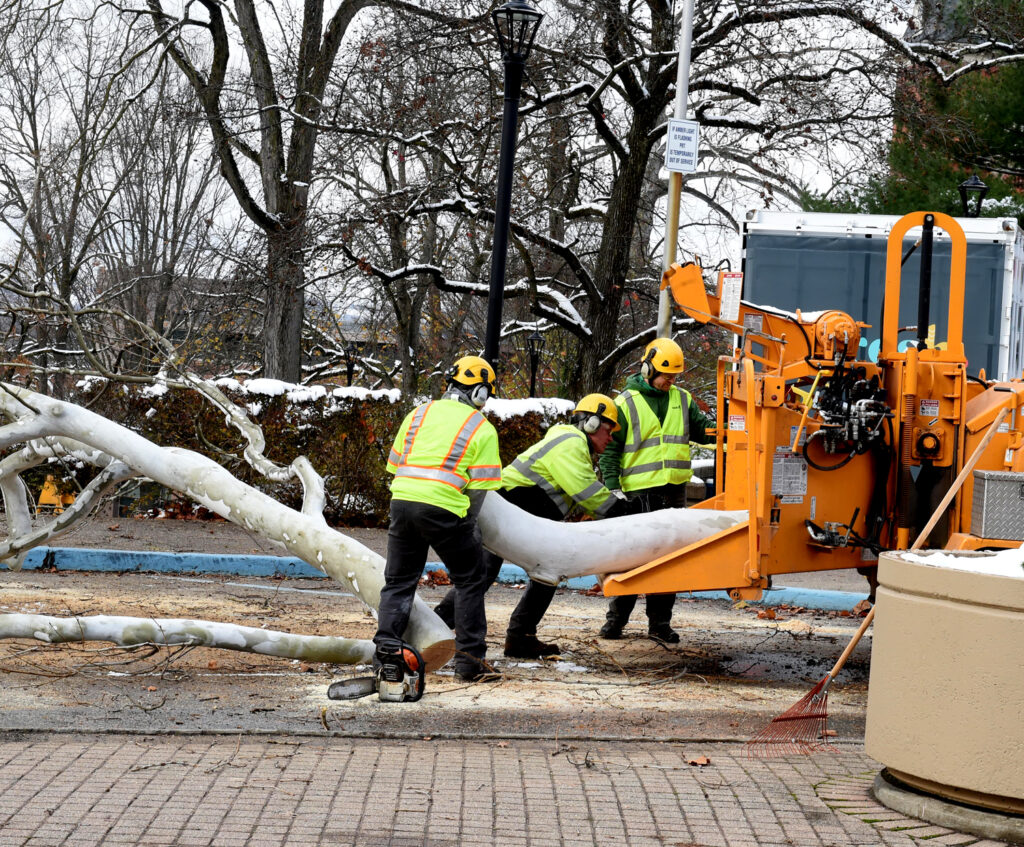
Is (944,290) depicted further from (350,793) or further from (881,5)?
(350,793)

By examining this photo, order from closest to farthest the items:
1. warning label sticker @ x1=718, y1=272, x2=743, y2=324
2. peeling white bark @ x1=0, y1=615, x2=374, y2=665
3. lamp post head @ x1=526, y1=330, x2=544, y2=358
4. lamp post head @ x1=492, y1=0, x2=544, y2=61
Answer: peeling white bark @ x1=0, y1=615, x2=374, y2=665 < warning label sticker @ x1=718, y1=272, x2=743, y2=324 < lamp post head @ x1=492, y1=0, x2=544, y2=61 < lamp post head @ x1=526, y1=330, x2=544, y2=358

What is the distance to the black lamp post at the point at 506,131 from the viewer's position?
948cm

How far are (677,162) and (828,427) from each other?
694 cm

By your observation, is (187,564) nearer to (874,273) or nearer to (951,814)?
(874,273)

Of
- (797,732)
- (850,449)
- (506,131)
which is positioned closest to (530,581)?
(850,449)

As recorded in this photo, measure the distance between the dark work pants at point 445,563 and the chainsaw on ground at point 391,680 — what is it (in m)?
0.12

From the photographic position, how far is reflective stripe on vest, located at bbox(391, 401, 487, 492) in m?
6.69

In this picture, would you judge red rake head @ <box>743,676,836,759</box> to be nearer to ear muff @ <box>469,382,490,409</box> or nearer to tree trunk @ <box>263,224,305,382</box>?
ear muff @ <box>469,382,490,409</box>

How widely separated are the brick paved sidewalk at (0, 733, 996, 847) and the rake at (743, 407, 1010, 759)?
127 millimetres

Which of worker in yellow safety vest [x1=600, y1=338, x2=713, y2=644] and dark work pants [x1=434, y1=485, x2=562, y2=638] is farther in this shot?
worker in yellow safety vest [x1=600, y1=338, x2=713, y2=644]

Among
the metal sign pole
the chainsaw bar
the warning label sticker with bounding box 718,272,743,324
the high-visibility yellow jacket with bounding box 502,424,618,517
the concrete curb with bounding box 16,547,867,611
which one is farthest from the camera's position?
→ the metal sign pole

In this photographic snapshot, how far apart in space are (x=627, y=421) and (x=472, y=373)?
1.63m

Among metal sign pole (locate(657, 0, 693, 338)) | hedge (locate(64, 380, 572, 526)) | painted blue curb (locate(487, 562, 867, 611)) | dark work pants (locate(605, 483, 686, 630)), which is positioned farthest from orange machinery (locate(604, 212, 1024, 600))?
hedge (locate(64, 380, 572, 526))

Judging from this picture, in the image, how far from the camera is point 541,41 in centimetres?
1561
